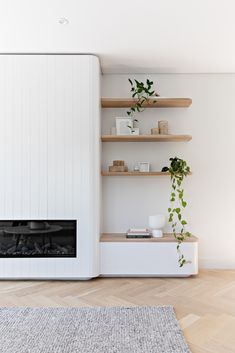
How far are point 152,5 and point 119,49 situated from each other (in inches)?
31.4

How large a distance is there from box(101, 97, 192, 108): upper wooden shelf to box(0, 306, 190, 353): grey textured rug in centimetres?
226

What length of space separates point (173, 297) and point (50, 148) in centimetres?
196

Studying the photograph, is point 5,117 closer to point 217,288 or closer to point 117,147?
point 117,147

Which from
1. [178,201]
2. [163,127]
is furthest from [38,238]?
[163,127]

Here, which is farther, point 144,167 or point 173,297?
point 144,167

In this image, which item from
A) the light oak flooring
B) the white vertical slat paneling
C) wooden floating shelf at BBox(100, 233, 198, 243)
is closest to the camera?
the light oak flooring

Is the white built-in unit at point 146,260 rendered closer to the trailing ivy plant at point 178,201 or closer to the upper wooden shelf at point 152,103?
the trailing ivy plant at point 178,201

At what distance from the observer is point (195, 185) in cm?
383

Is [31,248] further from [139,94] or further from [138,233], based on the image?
[139,94]

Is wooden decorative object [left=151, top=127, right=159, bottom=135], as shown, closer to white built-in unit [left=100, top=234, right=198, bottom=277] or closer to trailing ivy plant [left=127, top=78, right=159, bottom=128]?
trailing ivy plant [left=127, top=78, right=159, bottom=128]

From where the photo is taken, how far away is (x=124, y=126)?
3.68 meters

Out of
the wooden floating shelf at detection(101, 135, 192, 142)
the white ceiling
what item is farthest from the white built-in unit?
the white ceiling

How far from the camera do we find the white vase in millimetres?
3506

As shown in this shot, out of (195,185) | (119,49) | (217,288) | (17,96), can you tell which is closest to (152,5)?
(119,49)
